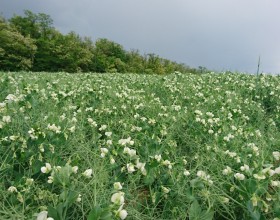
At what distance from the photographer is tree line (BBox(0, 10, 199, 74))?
48.9m

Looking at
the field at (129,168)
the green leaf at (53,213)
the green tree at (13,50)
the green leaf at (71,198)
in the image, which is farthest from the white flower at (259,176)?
the green tree at (13,50)

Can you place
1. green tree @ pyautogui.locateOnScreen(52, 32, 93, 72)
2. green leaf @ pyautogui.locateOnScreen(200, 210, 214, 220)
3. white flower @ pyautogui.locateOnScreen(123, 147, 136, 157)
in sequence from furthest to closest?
green tree @ pyautogui.locateOnScreen(52, 32, 93, 72), white flower @ pyautogui.locateOnScreen(123, 147, 136, 157), green leaf @ pyautogui.locateOnScreen(200, 210, 214, 220)

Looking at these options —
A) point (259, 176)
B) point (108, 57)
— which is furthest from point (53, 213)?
point (108, 57)

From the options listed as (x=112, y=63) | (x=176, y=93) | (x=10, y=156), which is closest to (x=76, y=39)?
(x=112, y=63)

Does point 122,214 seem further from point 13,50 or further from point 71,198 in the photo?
point 13,50

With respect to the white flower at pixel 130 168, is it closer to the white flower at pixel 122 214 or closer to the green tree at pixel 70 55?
the white flower at pixel 122 214

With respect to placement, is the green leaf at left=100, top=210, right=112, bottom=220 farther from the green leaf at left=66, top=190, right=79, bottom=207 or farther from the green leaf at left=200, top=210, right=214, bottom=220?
the green leaf at left=200, top=210, right=214, bottom=220

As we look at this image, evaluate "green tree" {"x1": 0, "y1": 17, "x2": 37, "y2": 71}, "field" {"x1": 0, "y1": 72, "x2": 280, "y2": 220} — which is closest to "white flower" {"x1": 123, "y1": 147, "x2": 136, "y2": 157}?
"field" {"x1": 0, "y1": 72, "x2": 280, "y2": 220}

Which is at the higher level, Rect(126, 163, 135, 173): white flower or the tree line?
the tree line

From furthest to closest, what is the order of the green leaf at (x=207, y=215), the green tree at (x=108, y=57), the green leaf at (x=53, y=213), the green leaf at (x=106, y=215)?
1. the green tree at (x=108, y=57)
2. the green leaf at (x=207, y=215)
3. the green leaf at (x=53, y=213)
4. the green leaf at (x=106, y=215)

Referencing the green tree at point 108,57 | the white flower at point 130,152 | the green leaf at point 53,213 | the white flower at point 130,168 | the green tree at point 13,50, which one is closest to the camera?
the green leaf at point 53,213

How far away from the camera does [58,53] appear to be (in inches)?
2082

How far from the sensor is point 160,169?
298 cm

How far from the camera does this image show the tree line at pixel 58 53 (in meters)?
48.9
